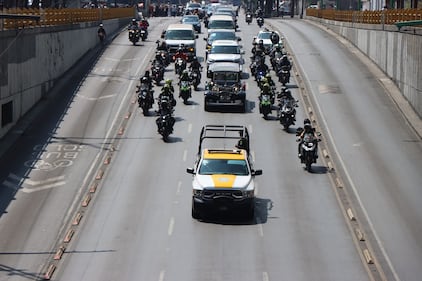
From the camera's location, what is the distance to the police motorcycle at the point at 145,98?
5000cm

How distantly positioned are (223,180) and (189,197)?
3419 mm

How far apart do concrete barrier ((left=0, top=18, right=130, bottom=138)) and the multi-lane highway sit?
4.05 ft

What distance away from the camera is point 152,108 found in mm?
52188

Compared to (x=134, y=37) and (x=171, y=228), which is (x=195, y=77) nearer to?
(x=134, y=37)

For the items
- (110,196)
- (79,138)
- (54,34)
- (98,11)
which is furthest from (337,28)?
(110,196)

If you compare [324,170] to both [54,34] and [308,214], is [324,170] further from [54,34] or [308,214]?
[54,34]

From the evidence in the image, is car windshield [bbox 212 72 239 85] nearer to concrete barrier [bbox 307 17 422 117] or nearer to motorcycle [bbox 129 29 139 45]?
concrete barrier [bbox 307 17 422 117]

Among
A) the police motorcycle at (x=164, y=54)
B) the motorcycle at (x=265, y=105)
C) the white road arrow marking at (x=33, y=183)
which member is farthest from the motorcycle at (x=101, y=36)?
the white road arrow marking at (x=33, y=183)

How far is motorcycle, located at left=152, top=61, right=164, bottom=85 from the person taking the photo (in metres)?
58.8

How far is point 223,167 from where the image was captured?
106ft

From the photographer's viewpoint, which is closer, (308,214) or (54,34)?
(308,214)

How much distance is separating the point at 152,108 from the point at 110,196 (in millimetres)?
17548

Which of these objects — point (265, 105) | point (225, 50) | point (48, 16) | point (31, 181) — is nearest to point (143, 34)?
point (225, 50)

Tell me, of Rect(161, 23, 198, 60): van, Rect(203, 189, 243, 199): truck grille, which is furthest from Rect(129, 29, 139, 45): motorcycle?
Rect(203, 189, 243, 199): truck grille
